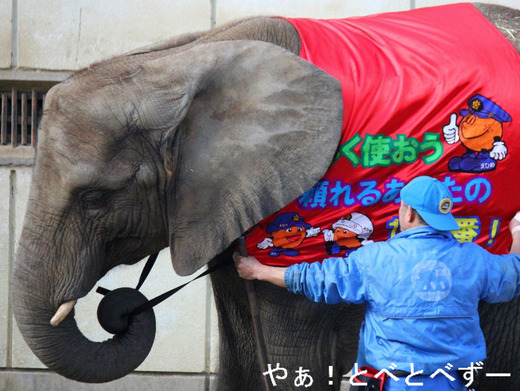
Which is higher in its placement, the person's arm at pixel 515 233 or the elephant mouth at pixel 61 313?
the person's arm at pixel 515 233

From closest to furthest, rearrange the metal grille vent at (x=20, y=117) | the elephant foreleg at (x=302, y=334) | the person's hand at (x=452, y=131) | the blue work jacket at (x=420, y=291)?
the blue work jacket at (x=420, y=291), the person's hand at (x=452, y=131), the elephant foreleg at (x=302, y=334), the metal grille vent at (x=20, y=117)

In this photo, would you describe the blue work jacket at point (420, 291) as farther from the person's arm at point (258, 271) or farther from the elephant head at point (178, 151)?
the elephant head at point (178, 151)

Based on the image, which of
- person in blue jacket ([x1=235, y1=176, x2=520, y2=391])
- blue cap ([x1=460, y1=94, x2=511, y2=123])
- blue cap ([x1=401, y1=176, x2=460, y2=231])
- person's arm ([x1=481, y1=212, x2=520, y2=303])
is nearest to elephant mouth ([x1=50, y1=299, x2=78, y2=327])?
person in blue jacket ([x1=235, y1=176, x2=520, y2=391])

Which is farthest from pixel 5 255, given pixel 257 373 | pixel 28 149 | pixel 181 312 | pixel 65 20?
pixel 257 373

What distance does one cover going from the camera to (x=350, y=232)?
3449 mm

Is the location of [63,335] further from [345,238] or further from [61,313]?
[345,238]

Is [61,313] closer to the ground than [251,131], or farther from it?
closer to the ground

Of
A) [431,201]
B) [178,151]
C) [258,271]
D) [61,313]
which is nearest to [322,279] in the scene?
[258,271]

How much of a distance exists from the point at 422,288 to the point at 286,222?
617 millimetres

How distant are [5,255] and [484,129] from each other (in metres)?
3.73

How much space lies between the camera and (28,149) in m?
6.05

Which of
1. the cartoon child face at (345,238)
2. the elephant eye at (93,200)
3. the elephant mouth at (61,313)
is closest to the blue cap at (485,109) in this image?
the cartoon child face at (345,238)

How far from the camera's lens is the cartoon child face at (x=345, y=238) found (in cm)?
345

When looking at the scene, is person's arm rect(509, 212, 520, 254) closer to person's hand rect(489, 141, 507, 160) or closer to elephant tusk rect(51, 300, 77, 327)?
person's hand rect(489, 141, 507, 160)
